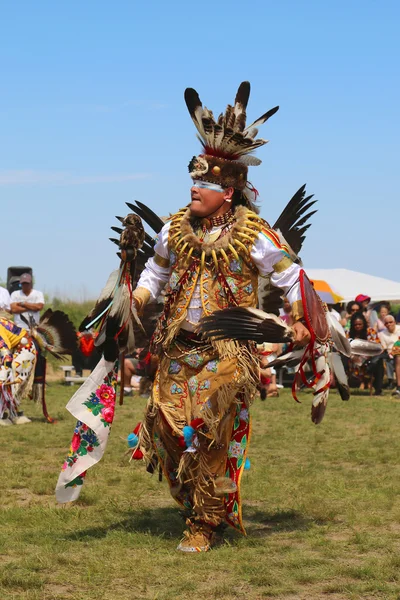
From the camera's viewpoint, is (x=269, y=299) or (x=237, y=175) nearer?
(x=237, y=175)

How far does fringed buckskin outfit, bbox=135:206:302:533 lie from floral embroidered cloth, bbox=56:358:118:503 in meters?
0.26

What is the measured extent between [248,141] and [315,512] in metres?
2.32

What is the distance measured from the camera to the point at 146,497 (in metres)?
6.54

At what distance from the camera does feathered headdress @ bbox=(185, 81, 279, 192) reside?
205 inches

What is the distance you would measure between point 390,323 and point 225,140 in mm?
10613

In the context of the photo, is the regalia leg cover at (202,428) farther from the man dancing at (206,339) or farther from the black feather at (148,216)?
the black feather at (148,216)

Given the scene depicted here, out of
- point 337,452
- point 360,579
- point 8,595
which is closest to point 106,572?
point 8,595

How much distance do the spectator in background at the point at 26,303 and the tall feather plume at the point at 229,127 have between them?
667 cm

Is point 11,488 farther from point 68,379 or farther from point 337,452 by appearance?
point 68,379

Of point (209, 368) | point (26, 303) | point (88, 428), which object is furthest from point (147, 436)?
point (26, 303)

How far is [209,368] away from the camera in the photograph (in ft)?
16.4

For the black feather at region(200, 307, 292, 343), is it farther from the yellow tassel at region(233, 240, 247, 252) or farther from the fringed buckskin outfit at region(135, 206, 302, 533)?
the yellow tassel at region(233, 240, 247, 252)

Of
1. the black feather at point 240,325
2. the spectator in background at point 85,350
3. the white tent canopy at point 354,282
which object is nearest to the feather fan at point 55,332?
the spectator in background at point 85,350

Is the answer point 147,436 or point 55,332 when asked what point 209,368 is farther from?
point 55,332
